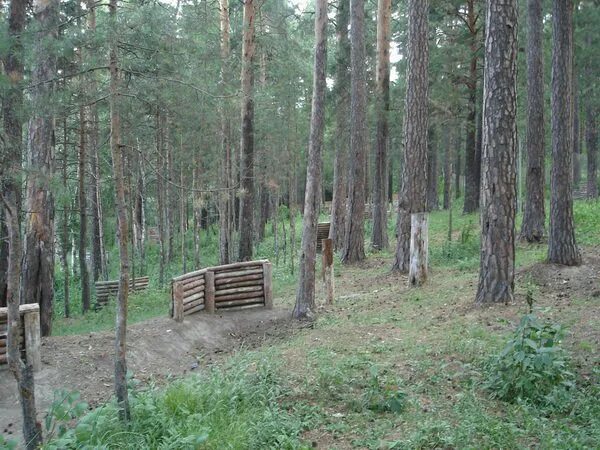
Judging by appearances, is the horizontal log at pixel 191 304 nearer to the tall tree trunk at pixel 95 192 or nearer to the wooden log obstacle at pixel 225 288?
the wooden log obstacle at pixel 225 288

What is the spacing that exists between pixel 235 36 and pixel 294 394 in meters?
17.5

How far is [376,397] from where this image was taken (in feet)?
18.9

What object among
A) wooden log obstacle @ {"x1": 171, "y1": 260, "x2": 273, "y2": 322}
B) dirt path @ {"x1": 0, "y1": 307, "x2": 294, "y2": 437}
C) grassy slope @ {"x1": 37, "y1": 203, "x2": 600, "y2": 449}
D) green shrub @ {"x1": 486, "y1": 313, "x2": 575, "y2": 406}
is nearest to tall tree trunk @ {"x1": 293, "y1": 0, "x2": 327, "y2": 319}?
dirt path @ {"x1": 0, "y1": 307, "x2": 294, "y2": 437}

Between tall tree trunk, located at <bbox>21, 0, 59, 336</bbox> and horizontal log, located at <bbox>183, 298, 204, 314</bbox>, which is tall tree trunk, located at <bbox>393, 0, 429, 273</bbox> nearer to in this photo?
horizontal log, located at <bbox>183, 298, 204, 314</bbox>

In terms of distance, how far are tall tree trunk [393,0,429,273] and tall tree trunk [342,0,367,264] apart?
105 inches

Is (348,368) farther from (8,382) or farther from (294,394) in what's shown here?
(8,382)

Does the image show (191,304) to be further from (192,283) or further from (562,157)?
(562,157)

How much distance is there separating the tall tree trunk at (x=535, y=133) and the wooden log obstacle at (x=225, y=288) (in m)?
6.93

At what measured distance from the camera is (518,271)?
34.8ft

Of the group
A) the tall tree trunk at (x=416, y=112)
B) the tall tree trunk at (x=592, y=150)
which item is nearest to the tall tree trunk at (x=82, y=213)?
the tall tree trunk at (x=416, y=112)

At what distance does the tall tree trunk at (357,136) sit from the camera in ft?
51.2

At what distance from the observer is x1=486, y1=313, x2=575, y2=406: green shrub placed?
5.47 meters

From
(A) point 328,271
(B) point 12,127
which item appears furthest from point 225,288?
(B) point 12,127

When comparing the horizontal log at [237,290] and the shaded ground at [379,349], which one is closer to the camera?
the shaded ground at [379,349]
